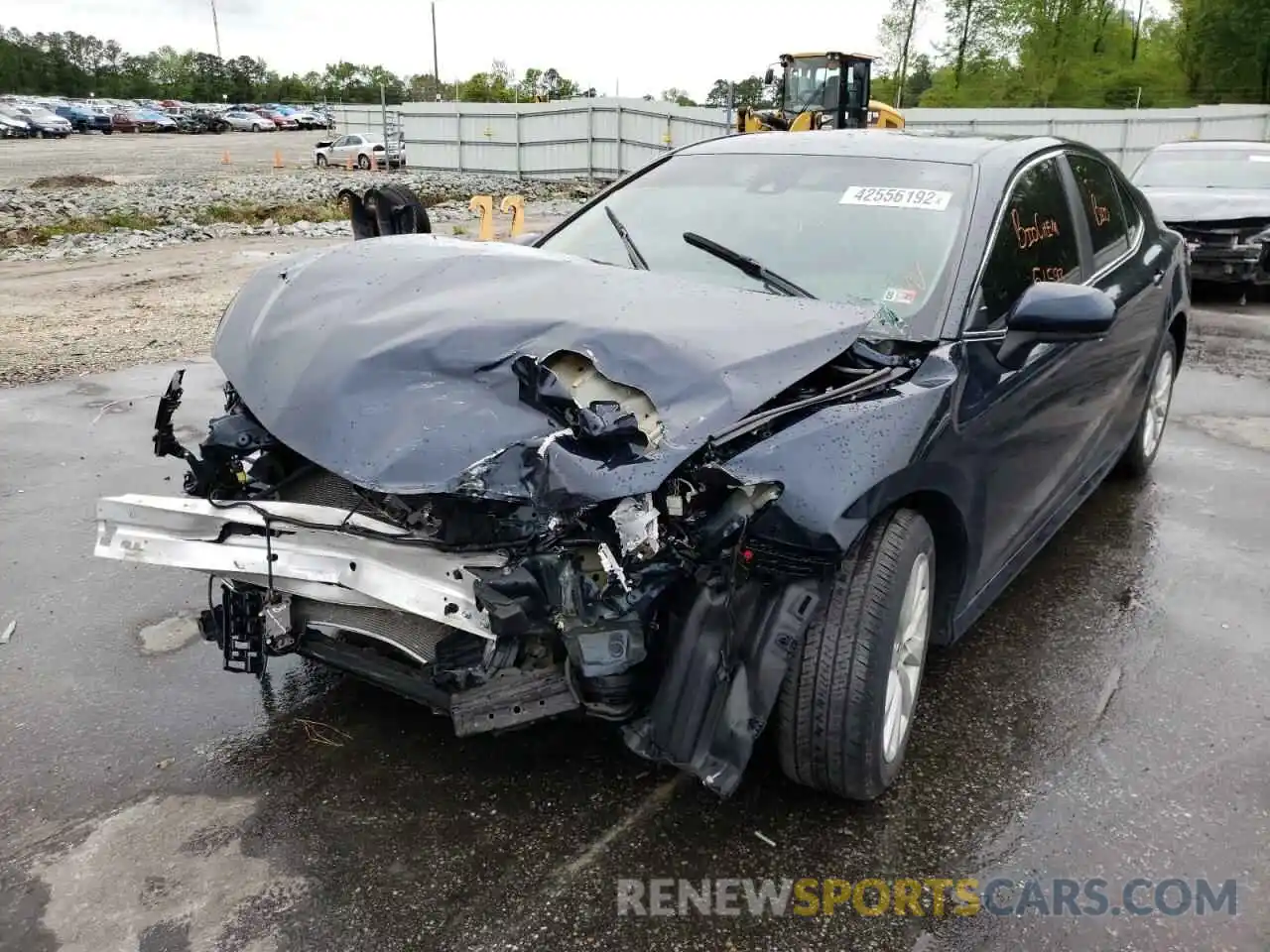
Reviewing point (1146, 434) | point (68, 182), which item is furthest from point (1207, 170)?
point (68, 182)

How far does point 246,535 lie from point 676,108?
927 inches

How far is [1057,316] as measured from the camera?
2.91m

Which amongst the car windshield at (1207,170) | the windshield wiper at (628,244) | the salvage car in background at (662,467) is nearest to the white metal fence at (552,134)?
the car windshield at (1207,170)

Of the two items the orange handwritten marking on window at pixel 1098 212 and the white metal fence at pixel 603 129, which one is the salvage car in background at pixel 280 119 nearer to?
the white metal fence at pixel 603 129

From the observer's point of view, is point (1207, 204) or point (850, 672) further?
point (1207, 204)

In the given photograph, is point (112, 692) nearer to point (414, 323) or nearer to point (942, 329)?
point (414, 323)

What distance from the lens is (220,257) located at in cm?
1353

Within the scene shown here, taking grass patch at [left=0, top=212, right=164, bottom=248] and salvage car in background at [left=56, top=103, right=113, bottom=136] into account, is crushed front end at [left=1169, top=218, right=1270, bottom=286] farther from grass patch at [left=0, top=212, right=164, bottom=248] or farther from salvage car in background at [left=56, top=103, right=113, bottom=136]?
salvage car in background at [left=56, top=103, right=113, bottom=136]

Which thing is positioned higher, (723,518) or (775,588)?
(723,518)

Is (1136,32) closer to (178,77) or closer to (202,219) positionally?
(202,219)

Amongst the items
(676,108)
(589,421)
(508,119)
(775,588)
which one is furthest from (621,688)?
(508,119)

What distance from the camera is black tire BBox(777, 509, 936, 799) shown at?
8.14ft

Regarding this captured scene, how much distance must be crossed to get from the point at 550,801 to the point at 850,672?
36.3 inches

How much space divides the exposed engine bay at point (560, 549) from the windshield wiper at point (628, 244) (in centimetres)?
103
